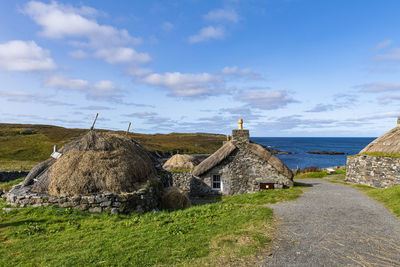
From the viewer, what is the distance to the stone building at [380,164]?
18.7 metres

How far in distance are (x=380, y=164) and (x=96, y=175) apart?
70.7ft

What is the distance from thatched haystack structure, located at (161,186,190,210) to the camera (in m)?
14.3

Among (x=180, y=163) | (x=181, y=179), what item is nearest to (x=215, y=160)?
(x=181, y=179)

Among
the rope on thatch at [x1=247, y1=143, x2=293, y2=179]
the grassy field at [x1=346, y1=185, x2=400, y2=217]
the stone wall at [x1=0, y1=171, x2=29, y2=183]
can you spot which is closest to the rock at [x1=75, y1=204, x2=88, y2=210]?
the rope on thatch at [x1=247, y1=143, x2=293, y2=179]

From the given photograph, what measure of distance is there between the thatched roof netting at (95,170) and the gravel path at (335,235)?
7.73 meters

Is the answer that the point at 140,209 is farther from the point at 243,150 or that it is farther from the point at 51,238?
the point at 243,150

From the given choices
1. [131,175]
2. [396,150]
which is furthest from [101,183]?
[396,150]

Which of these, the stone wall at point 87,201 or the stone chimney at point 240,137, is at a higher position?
the stone chimney at point 240,137

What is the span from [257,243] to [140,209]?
21.5 ft

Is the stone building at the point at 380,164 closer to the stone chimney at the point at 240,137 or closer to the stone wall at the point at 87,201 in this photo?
the stone chimney at the point at 240,137

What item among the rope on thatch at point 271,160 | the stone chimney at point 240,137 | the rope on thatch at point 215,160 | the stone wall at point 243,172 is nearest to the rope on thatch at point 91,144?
the rope on thatch at point 215,160

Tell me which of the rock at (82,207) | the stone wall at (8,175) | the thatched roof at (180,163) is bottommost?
the stone wall at (8,175)

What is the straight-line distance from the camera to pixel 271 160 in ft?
62.1

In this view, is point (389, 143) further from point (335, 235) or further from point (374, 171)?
point (335, 235)
